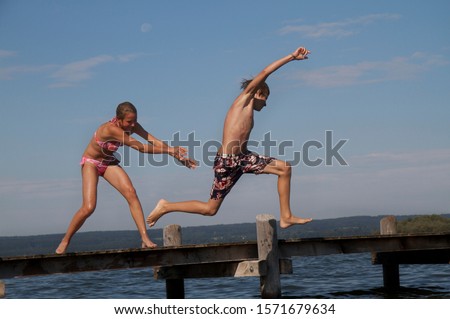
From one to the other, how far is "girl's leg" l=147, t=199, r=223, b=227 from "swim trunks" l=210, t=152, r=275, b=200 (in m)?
0.14

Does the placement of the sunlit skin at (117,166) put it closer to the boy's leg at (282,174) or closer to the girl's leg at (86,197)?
the girl's leg at (86,197)

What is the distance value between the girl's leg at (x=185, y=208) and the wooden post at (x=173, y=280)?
3761 millimetres

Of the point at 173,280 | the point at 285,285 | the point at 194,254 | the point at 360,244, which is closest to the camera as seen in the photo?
the point at 194,254

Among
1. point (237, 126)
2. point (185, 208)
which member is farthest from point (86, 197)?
point (237, 126)

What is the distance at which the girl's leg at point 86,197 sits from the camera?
12484 mm

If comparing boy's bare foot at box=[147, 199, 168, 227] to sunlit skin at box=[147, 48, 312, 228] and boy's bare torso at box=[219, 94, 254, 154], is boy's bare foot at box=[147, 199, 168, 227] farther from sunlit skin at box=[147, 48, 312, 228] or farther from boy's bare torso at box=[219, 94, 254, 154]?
boy's bare torso at box=[219, 94, 254, 154]

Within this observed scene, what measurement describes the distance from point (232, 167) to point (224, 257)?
6.60ft

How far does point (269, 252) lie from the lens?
47.4ft

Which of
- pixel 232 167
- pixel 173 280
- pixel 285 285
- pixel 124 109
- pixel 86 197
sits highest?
pixel 124 109

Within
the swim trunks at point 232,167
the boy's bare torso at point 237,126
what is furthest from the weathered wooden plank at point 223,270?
the boy's bare torso at point 237,126

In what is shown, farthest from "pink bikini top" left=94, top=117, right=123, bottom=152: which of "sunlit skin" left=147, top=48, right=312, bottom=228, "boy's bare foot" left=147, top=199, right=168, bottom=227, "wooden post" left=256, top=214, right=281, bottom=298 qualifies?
"wooden post" left=256, top=214, right=281, bottom=298

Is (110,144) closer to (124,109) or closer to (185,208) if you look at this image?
(124,109)
